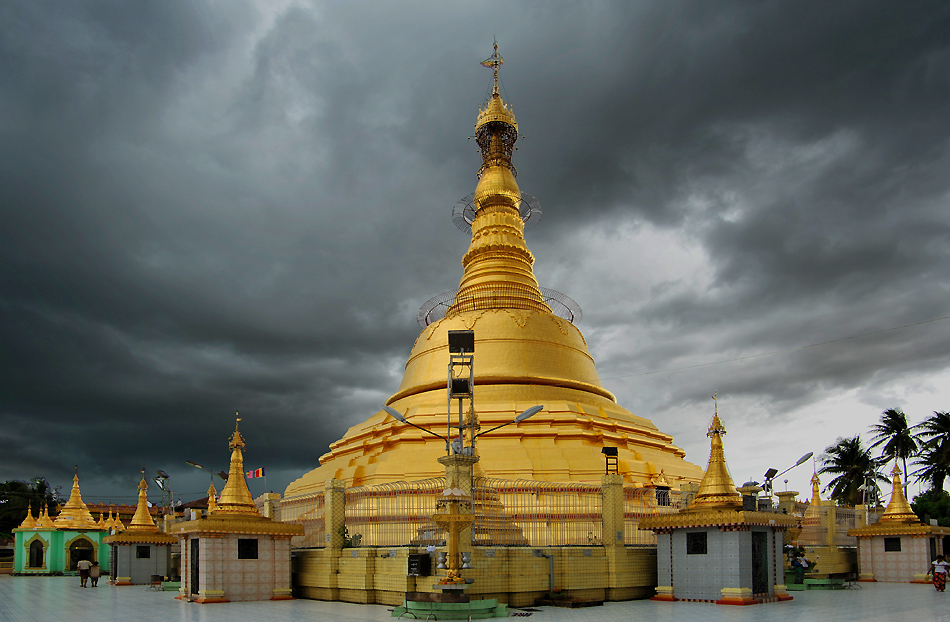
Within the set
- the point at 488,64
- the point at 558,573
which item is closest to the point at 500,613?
the point at 558,573

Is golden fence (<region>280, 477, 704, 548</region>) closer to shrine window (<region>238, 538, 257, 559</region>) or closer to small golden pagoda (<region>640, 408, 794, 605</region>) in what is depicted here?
small golden pagoda (<region>640, 408, 794, 605</region>)

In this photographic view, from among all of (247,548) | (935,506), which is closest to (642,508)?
(247,548)

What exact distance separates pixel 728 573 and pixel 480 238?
92.8 ft

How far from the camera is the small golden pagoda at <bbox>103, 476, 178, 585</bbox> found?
113 ft

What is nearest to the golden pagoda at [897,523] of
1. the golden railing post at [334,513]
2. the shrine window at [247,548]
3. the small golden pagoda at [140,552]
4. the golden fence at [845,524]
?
the golden fence at [845,524]

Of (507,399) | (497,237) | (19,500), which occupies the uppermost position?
(497,237)

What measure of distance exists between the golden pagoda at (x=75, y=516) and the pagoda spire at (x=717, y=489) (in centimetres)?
3932

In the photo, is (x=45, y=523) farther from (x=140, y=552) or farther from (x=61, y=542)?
(x=140, y=552)

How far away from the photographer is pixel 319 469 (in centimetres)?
3797

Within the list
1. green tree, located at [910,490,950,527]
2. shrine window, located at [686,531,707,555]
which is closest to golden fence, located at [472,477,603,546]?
shrine window, located at [686,531,707,555]

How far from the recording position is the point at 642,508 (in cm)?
2616

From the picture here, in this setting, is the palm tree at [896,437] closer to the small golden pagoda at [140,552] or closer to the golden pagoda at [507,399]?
the golden pagoda at [507,399]

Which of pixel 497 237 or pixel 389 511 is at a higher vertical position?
pixel 497 237

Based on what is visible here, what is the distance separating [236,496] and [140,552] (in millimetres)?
13432
